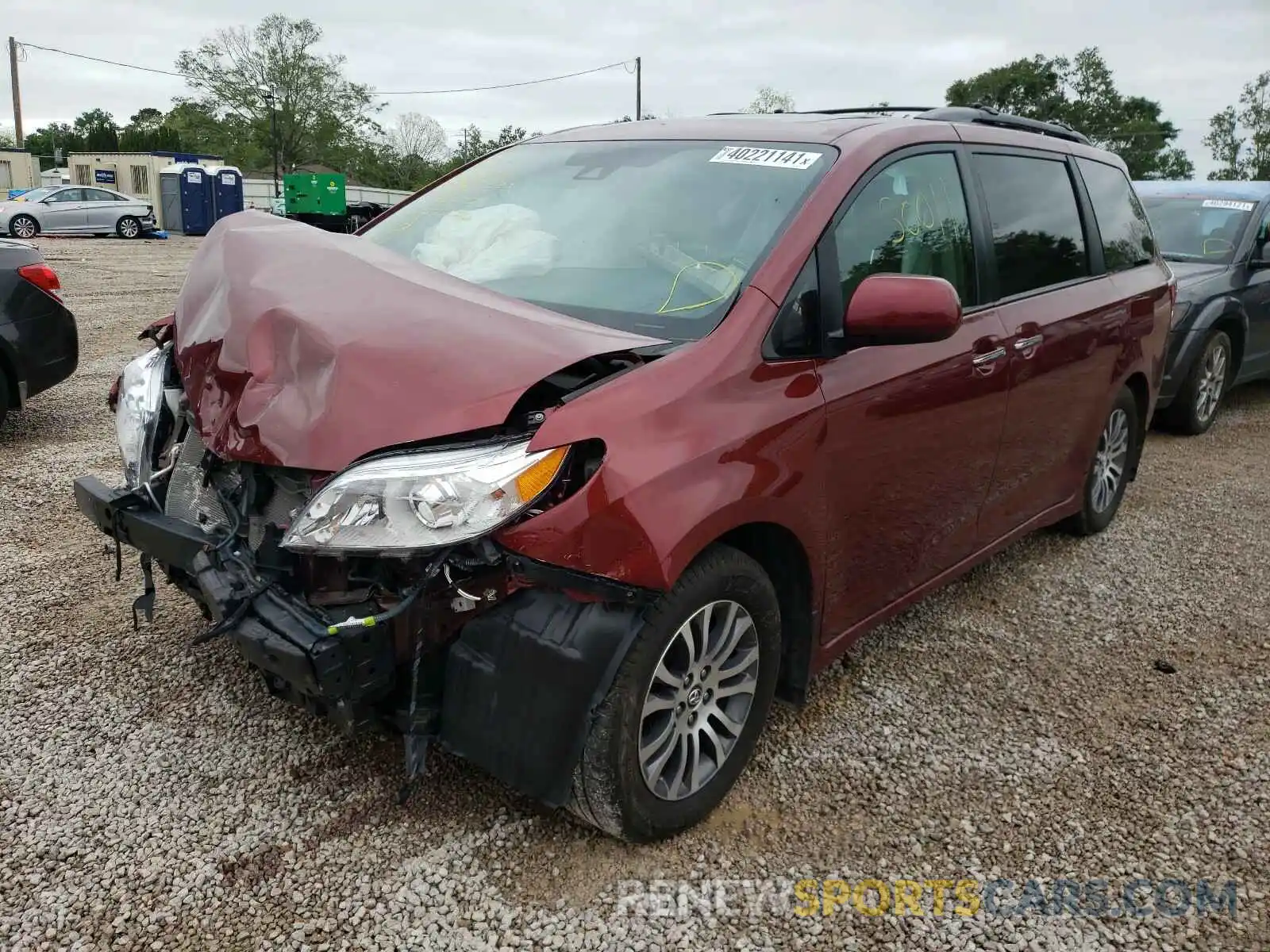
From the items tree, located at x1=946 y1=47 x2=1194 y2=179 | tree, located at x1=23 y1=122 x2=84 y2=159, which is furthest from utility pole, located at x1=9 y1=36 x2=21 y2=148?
tree, located at x1=946 y1=47 x2=1194 y2=179

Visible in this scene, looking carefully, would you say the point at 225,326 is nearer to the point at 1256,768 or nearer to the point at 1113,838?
the point at 1113,838

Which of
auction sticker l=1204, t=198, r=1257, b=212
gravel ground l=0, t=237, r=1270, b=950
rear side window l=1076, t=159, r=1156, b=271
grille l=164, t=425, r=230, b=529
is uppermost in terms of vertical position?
auction sticker l=1204, t=198, r=1257, b=212

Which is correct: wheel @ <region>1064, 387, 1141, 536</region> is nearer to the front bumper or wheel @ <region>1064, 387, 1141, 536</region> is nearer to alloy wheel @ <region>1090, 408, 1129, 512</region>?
alloy wheel @ <region>1090, 408, 1129, 512</region>

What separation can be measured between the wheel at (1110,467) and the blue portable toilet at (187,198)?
34592mm

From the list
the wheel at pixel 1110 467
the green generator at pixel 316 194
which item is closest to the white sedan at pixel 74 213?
the green generator at pixel 316 194

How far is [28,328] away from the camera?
573cm

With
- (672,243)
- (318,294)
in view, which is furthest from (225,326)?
(672,243)

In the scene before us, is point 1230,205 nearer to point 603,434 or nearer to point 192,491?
point 603,434

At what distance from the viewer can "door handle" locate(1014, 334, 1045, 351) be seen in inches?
137

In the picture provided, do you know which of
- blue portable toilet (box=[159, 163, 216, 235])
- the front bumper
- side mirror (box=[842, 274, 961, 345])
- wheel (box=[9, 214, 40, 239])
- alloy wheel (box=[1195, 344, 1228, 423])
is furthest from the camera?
blue portable toilet (box=[159, 163, 216, 235])

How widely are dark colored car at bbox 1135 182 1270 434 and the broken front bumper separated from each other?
6.10 meters

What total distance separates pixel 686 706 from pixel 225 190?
1489 inches

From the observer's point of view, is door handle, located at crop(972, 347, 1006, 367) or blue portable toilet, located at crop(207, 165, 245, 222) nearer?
door handle, located at crop(972, 347, 1006, 367)

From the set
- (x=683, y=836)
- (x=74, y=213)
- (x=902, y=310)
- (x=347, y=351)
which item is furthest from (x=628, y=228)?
(x=74, y=213)
